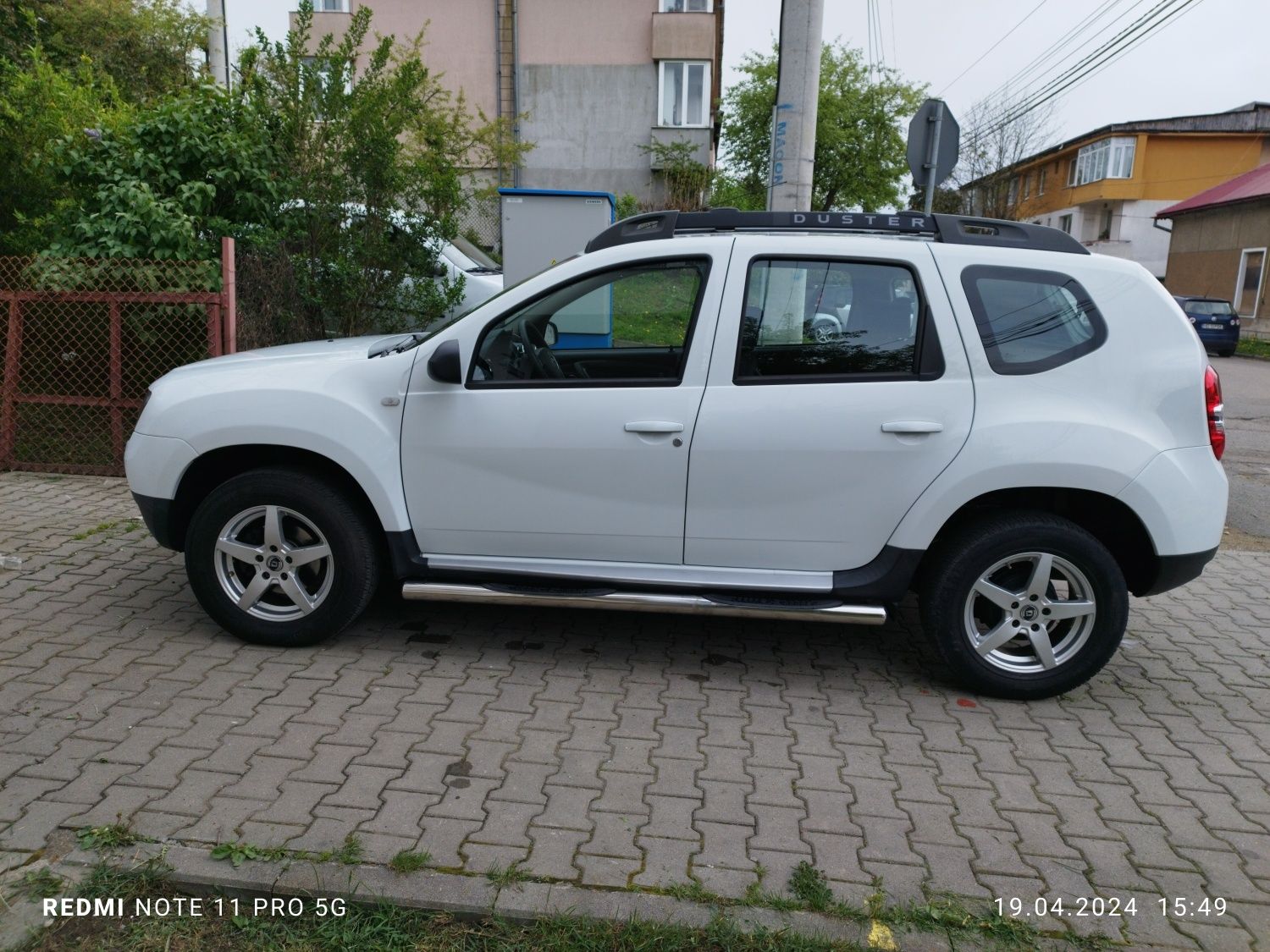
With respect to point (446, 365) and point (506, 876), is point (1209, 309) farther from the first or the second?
point (506, 876)

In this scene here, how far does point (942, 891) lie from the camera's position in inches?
114

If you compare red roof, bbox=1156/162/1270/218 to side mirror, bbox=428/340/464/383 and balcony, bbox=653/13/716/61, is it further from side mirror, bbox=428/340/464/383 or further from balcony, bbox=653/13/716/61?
side mirror, bbox=428/340/464/383

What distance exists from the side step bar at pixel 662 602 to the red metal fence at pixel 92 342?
12.7 ft

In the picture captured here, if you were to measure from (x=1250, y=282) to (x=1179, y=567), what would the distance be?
33.8 meters

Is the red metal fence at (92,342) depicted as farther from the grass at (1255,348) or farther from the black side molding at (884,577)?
the grass at (1255,348)

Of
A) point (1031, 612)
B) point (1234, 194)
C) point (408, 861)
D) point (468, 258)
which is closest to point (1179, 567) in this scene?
point (1031, 612)

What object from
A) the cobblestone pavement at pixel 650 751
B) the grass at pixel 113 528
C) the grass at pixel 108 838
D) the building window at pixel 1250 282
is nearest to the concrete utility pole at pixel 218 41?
the grass at pixel 113 528

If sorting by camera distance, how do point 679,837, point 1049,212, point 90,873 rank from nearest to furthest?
point 90,873, point 679,837, point 1049,212

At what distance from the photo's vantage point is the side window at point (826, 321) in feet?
13.4

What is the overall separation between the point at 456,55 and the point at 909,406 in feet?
90.2

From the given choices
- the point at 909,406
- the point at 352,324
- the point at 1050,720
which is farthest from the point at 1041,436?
the point at 352,324

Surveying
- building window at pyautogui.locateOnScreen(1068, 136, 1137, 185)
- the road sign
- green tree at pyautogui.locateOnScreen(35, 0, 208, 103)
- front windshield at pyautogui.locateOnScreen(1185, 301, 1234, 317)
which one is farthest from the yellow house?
the road sign

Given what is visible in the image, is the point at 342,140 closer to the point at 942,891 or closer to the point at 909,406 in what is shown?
the point at 909,406

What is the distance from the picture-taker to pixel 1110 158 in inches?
1826
